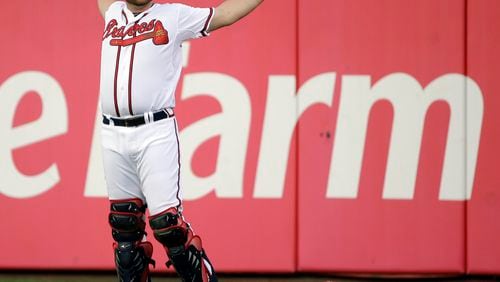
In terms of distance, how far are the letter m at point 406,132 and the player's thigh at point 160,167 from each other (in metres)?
1.52

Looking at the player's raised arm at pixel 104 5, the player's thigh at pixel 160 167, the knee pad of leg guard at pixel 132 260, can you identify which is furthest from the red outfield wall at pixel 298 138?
the player's thigh at pixel 160 167

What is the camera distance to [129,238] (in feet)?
16.1

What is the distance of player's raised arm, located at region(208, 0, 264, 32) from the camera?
4707 millimetres

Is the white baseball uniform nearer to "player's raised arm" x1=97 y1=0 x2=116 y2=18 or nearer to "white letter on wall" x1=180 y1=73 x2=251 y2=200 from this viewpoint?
"player's raised arm" x1=97 y1=0 x2=116 y2=18

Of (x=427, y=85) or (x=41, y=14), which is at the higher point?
(x=41, y=14)

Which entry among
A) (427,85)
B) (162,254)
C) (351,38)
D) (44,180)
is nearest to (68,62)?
(44,180)

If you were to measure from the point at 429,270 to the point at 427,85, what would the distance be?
107cm

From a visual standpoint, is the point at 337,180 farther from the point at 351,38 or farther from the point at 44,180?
the point at 44,180

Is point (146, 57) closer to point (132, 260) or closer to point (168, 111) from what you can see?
point (168, 111)

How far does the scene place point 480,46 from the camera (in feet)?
19.6

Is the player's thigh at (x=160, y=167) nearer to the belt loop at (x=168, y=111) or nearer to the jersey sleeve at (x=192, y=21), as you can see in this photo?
the belt loop at (x=168, y=111)

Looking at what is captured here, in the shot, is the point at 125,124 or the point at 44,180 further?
the point at 44,180

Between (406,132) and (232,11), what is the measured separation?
→ 1.71 metres

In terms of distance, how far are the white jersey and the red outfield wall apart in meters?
1.27
